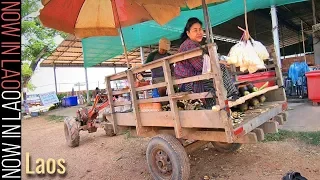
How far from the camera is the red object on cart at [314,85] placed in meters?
6.71

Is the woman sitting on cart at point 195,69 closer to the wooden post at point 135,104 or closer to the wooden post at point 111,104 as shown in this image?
the wooden post at point 135,104

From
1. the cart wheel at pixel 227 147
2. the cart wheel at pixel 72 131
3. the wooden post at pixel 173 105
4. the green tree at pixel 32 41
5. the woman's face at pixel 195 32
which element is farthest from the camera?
the green tree at pixel 32 41

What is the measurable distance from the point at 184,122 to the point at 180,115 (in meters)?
0.10

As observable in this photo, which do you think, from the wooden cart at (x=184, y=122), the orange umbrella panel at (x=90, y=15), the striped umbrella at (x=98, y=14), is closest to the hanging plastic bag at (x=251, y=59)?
the wooden cart at (x=184, y=122)

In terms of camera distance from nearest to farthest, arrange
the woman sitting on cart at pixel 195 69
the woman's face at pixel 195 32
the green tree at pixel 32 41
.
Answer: the woman sitting on cart at pixel 195 69 < the woman's face at pixel 195 32 < the green tree at pixel 32 41

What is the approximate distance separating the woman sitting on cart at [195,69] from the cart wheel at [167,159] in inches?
26.8

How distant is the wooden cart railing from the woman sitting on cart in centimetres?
37

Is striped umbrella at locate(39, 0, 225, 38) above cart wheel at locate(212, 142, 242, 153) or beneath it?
above

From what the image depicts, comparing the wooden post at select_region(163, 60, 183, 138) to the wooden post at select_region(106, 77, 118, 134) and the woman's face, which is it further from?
the wooden post at select_region(106, 77, 118, 134)

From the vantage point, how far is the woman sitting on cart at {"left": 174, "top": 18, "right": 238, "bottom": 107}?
3.24 m

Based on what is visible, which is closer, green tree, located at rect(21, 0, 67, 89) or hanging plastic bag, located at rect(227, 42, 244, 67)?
hanging plastic bag, located at rect(227, 42, 244, 67)

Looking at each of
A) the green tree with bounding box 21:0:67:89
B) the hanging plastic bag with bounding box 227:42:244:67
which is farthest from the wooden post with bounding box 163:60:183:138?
the green tree with bounding box 21:0:67:89

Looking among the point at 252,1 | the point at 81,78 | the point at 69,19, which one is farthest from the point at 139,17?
the point at 81,78

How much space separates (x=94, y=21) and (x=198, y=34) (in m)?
2.45
